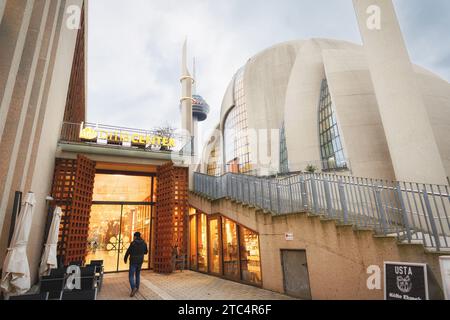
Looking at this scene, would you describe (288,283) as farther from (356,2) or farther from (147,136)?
(356,2)

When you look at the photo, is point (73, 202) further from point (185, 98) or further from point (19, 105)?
point (185, 98)

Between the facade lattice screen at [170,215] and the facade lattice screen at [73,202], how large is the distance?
3.25 metres

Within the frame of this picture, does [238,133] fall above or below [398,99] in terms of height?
above

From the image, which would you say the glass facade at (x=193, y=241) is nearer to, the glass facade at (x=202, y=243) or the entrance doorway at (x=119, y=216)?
the glass facade at (x=202, y=243)

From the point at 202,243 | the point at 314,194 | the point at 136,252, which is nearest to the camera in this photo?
the point at 314,194

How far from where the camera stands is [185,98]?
28.2m

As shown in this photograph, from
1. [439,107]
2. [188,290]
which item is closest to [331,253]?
[188,290]

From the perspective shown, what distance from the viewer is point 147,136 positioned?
13359mm

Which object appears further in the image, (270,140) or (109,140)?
(270,140)

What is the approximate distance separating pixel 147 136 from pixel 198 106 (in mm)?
64475

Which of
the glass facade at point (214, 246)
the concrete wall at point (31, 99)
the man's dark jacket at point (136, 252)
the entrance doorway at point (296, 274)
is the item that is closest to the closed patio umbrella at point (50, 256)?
the concrete wall at point (31, 99)

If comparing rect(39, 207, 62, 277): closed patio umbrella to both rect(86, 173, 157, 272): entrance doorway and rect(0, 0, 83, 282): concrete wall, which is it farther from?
rect(86, 173, 157, 272): entrance doorway

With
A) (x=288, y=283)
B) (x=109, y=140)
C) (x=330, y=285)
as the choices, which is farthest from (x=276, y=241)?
(x=109, y=140)

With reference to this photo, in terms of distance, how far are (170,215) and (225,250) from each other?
3619 mm
